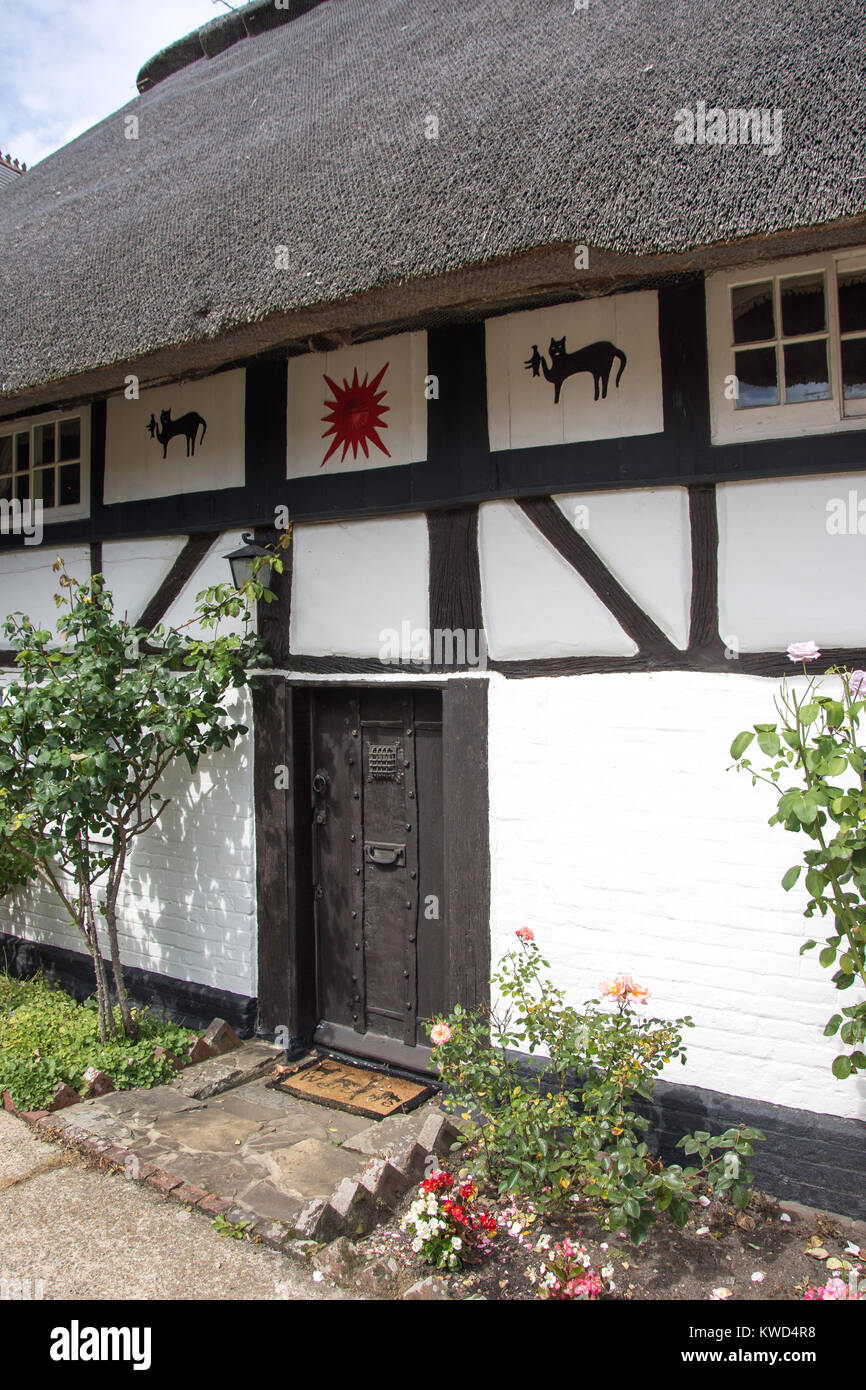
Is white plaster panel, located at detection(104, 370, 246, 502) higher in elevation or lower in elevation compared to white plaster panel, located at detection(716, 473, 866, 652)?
higher

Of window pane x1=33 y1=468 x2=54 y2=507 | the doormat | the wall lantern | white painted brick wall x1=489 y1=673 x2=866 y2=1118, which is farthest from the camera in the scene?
window pane x1=33 y1=468 x2=54 y2=507

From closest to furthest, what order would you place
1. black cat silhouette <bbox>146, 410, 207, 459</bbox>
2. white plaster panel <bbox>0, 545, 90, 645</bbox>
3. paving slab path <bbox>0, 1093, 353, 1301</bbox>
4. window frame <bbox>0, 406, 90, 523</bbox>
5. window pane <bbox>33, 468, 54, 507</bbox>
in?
paving slab path <bbox>0, 1093, 353, 1301</bbox> < black cat silhouette <bbox>146, 410, 207, 459</bbox> < window frame <bbox>0, 406, 90, 523</bbox> < white plaster panel <bbox>0, 545, 90, 645</bbox> < window pane <bbox>33, 468, 54, 507</bbox>

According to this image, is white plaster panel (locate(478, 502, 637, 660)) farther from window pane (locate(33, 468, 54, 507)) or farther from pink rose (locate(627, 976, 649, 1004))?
window pane (locate(33, 468, 54, 507))

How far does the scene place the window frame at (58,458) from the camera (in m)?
5.49

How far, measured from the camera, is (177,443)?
16.5 feet

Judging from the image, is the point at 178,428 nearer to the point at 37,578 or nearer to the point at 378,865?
the point at 37,578

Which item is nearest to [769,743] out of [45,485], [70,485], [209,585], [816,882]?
[816,882]

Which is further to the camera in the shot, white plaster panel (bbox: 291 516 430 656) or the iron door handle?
the iron door handle

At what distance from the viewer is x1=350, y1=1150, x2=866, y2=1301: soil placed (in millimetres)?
2744

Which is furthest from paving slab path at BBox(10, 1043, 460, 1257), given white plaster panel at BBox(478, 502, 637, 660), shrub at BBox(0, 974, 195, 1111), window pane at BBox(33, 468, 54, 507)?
window pane at BBox(33, 468, 54, 507)

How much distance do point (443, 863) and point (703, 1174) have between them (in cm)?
161

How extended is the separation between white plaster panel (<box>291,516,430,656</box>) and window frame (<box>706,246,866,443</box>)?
4.53 ft

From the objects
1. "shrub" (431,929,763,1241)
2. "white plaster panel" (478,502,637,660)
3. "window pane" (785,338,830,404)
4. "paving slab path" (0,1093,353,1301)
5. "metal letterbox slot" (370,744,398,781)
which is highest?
"window pane" (785,338,830,404)

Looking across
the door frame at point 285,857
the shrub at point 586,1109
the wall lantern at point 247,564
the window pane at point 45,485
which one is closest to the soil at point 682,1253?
the shrub at point 586,1109
